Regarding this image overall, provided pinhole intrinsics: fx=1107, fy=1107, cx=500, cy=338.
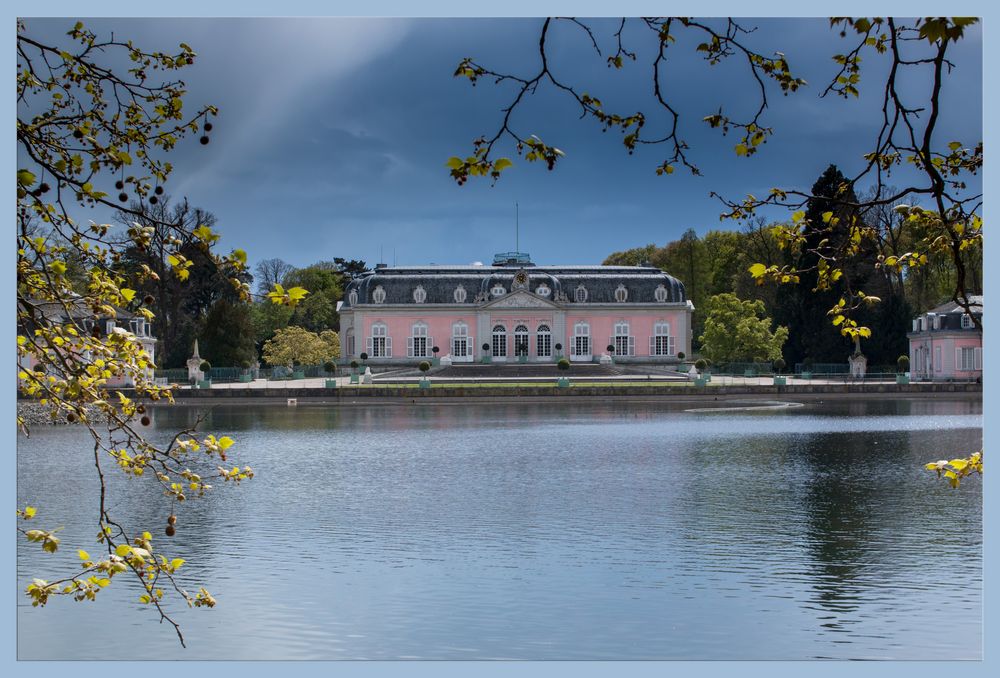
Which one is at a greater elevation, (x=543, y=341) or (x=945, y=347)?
(x=543, y=341)

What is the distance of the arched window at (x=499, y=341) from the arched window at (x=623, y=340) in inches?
210

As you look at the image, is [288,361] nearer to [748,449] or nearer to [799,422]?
[799,422]

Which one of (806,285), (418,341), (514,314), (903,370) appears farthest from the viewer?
(418,341)

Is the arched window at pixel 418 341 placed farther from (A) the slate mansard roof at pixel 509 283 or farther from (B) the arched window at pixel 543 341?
(B) the arched window at pixel 543 341

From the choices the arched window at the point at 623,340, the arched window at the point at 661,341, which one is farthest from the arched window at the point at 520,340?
the arched window at the point at 661,341

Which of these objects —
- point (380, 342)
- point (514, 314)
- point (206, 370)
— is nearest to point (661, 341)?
point (514, 314)

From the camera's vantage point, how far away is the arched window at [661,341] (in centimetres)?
5428

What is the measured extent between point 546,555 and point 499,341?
45.2 m

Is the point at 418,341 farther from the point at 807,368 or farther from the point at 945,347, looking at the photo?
the point at 945,347

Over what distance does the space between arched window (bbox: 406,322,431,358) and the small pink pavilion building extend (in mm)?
28018

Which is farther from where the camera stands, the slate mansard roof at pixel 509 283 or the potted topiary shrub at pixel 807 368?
the slate mansard roof at pixel 509 283

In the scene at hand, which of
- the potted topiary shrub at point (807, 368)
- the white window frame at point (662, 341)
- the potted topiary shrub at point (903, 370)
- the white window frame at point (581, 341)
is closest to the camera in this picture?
the potted topiary shrub at point (903, 370)

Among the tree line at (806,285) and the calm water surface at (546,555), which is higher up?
the tree line at (806,285)

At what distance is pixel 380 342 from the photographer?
5469 centimetres
